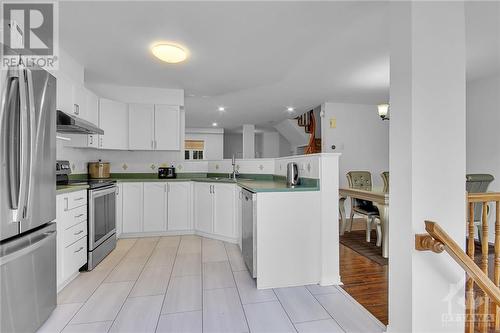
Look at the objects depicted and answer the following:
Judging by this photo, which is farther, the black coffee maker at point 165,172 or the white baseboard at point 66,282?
the black coffee maker at point 165,172

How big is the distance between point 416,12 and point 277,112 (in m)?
4.70

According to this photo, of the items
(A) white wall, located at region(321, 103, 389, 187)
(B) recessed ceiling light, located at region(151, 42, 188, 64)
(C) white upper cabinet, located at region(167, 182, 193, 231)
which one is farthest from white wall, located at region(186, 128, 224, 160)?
(B) recessed ceiling light, located at region(151, 42, 188, 64)

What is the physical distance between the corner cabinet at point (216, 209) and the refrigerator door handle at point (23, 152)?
230cm

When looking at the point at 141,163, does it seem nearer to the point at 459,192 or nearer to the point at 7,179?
the point at 7,179

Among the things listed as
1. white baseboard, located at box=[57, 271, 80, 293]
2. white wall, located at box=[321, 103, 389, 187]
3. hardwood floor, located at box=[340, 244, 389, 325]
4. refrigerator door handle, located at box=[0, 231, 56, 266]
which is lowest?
hardwood floor, located at box=[340, 244, 389, 325]

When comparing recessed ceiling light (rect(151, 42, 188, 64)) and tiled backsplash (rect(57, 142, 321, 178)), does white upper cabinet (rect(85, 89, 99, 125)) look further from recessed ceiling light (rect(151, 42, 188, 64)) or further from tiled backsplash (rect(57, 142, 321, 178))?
recessed ceiling light (rect(151, 42, 188, 64))

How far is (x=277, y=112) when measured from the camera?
6113 mm

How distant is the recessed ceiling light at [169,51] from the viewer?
2549mm

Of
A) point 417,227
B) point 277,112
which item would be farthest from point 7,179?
point 277,112

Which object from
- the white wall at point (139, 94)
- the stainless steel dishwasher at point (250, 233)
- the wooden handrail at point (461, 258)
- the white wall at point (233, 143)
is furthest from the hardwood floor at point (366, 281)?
the white wall at point (233, 143)

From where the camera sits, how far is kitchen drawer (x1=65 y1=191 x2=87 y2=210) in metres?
2.26

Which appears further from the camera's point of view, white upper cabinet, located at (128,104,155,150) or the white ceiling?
white upper cabinet, located at (128,104,155,150)

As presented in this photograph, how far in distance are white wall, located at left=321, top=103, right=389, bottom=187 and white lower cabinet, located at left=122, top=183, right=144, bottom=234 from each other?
3579mm

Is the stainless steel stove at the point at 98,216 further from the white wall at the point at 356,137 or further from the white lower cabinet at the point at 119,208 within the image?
the white wall at the point at 356,137
